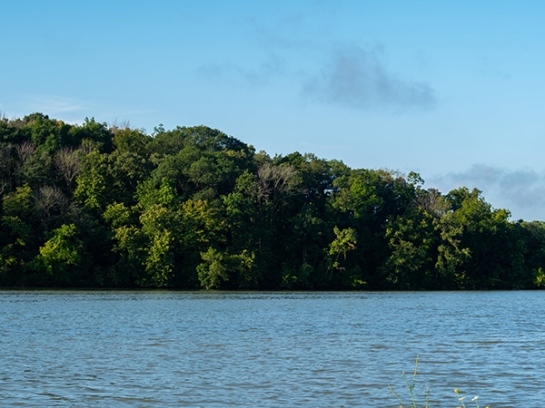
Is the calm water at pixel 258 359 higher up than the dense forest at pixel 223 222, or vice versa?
the dense forest at pixel 223 222

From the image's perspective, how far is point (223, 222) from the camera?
8062 cm

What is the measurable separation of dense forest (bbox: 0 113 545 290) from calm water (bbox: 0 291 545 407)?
125 feet

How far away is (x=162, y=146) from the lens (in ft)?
323

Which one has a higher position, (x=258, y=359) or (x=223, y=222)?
(x=223, y=222)

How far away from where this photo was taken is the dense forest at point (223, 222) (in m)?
75.9

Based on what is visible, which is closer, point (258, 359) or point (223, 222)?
point (258, 359)

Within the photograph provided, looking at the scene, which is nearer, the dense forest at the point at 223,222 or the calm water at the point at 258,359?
the calm water at the point at 258,359

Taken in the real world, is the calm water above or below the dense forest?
below

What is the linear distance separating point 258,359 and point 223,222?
59.3 meters

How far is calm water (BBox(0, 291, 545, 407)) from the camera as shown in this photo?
16.2 metres

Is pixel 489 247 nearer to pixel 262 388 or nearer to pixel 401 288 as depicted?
pixel 401 288

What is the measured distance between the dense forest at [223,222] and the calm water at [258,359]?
38.1 m

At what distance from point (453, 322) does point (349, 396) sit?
20.9 metres

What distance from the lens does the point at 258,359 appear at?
2158 cm
